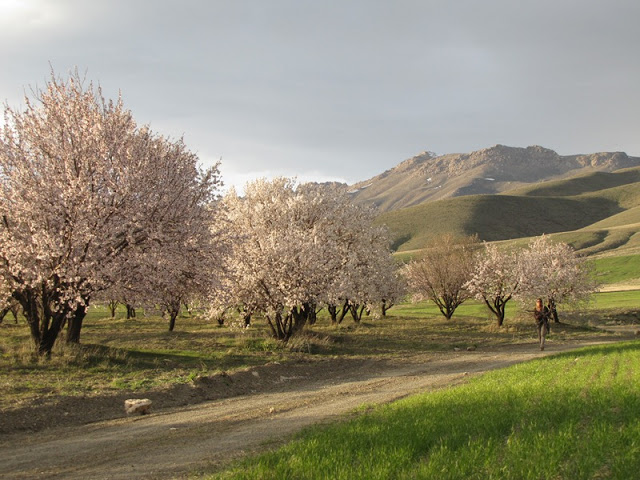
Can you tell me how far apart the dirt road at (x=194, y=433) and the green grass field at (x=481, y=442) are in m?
1.61

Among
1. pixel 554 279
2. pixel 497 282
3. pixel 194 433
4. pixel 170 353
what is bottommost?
pixel 170 353

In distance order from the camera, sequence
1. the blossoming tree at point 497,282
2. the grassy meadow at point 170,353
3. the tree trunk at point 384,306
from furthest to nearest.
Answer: the tree trunk at point 384,306, the blossoming tree at point 497,282, the grassy meadow at point 170,353

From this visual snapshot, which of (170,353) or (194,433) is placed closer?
(194,433)

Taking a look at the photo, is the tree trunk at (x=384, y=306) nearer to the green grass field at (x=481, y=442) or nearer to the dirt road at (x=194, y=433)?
the dirt road at (x=194, y=433)

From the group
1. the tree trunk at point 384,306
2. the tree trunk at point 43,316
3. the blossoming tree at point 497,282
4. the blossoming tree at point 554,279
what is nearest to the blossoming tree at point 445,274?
the tree trunk at point 384,306

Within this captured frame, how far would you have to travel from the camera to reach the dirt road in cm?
806

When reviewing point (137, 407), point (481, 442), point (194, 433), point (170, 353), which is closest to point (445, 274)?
point (170, 353)

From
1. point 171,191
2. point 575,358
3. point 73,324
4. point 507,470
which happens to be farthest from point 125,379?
point 575,358

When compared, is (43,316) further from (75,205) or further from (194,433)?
(194,433)

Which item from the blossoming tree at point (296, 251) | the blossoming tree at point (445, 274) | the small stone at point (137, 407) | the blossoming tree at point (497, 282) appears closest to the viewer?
the small stone at point (137, 407)

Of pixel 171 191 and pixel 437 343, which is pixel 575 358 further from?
pixel 171 191

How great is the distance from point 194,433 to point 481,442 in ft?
20.0

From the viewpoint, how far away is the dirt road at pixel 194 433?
806 centimetres

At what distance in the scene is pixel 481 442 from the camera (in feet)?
22.9
